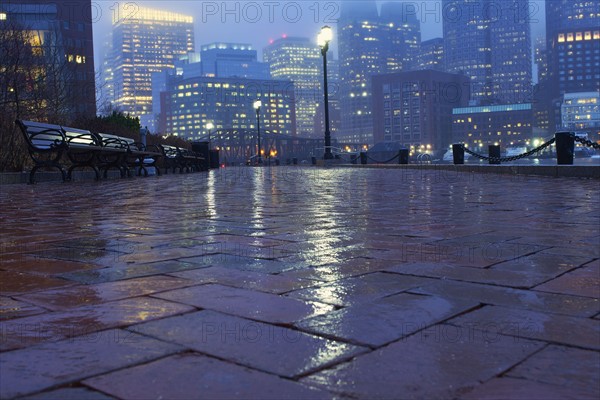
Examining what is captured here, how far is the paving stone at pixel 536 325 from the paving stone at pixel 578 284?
39 centimetres

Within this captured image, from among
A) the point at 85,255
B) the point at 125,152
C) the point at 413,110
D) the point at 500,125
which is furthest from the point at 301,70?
the point at 85,255

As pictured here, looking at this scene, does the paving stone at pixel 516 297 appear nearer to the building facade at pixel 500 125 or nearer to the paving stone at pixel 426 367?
the paving stone at pixel 426 367

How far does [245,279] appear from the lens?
2.62m

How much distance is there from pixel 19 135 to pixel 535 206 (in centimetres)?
1243

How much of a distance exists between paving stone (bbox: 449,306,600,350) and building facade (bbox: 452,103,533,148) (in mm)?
104123

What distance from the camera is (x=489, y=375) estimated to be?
1.43 meters

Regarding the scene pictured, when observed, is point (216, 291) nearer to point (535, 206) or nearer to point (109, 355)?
point (109, 355)

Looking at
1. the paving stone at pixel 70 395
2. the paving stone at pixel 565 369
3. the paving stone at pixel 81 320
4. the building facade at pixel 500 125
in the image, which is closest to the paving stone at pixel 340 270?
the paving stone at pixel 81 320

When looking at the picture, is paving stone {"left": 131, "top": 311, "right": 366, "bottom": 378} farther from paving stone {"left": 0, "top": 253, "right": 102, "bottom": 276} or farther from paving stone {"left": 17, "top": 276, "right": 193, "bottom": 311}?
paving stone {"left": 0, "top": 253, "right": 102, "bottom": 276}

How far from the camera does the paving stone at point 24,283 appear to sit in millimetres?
2468

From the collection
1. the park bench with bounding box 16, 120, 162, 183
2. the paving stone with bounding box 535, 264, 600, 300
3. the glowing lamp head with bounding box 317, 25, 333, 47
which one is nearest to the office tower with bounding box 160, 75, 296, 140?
the glowing lamp head with bounding box 317, 25, 333, 47

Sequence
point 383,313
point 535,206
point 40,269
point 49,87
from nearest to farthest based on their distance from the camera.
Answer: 1. point 383,313
2. point 40,269
3. point 535,206
4. point 49,87

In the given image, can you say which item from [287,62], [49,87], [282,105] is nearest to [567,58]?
[287,62]

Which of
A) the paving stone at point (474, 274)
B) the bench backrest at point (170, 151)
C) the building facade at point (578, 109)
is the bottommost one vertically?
the paving stone at point (474, 274)
